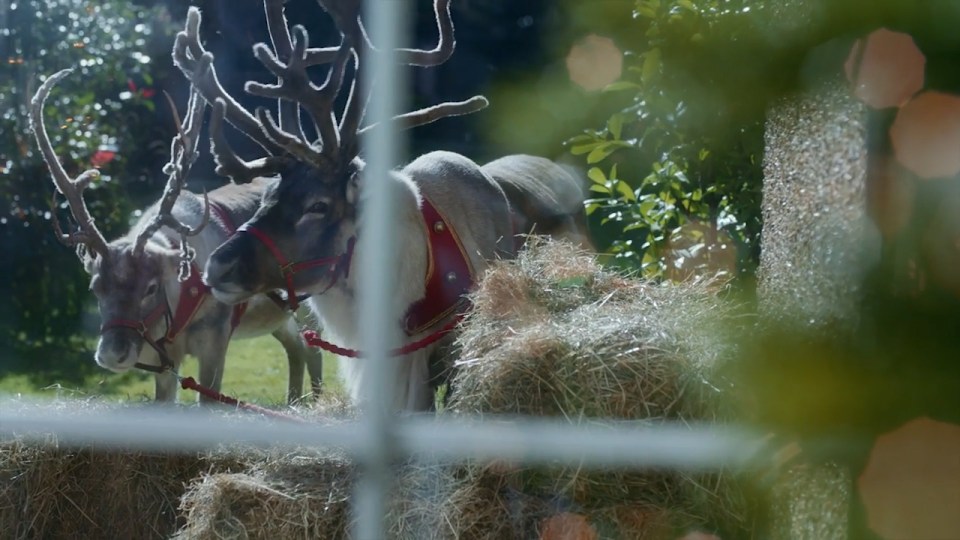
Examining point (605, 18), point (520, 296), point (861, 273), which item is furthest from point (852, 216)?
point (520, 296)

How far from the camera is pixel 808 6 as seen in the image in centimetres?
123

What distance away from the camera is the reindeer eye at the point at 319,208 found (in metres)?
3.14

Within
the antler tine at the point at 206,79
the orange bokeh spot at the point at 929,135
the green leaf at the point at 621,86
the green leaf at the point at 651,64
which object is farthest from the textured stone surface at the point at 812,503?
the antler tine at the point at 206,79

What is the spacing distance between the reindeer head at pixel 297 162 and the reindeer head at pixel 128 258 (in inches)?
12.6

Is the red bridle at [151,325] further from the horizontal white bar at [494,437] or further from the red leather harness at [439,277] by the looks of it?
the horizontal white bar at [494,437]

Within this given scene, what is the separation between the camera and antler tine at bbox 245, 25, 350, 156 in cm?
319

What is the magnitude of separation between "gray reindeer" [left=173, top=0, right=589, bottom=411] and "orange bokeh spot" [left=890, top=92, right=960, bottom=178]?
1847 mm

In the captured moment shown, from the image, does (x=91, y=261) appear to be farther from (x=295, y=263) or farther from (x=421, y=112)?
(x=421, y=112)

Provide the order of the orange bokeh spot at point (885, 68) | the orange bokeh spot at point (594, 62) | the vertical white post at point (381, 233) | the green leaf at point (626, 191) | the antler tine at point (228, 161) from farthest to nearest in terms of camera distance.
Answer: the green leaf at point (626, 191), the antler tine at point (228, 161), the orange bokeh spot at point (594, 62), the vertical white post at point (381, 233), the orange bokeh spot at point (885, 68)

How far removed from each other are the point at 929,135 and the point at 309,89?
220cm

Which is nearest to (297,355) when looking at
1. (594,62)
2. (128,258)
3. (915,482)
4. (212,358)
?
(212,358)

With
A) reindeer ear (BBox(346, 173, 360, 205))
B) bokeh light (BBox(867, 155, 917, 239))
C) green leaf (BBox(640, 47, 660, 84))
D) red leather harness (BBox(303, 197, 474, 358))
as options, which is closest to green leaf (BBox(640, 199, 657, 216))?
red leather harness (BBox(303, 197, 474, 358))

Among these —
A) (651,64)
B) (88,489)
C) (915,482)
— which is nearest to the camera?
(915,482)

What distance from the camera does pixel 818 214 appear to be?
1.64 meters
